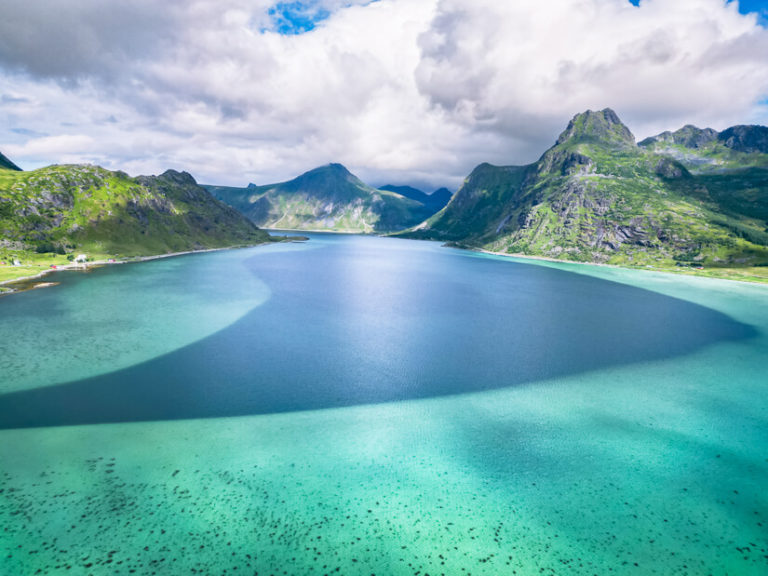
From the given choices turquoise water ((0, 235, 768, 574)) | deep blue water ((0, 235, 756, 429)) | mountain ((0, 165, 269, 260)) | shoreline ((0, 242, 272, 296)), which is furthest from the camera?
mountain ((0, 165, 269, 260))

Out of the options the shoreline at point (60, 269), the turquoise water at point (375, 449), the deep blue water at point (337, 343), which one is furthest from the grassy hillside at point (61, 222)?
the turquoise water at point (375, 449)

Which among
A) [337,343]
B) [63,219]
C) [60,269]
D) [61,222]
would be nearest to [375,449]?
[337,343]

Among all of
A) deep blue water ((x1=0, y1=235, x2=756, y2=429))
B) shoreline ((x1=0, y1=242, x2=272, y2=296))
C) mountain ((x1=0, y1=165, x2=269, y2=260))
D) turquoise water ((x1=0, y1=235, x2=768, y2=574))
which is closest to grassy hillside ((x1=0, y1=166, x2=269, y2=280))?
mountain ((x1=0, y1=165, x2=269, y2=260))

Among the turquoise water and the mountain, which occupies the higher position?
the mountain

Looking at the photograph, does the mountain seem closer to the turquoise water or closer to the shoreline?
the shoreline

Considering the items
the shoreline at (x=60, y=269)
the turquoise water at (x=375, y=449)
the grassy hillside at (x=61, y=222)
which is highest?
the grassy hillside at (x=61, y=222)

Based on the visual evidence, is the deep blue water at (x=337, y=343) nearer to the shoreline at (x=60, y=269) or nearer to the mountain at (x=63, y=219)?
the shoreline at (x=60, y=269)
